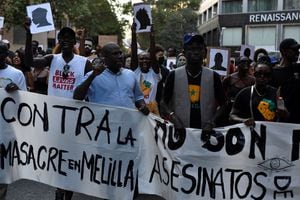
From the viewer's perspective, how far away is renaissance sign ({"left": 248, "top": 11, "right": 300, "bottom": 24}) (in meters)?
47.2

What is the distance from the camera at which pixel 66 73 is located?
5520 mm

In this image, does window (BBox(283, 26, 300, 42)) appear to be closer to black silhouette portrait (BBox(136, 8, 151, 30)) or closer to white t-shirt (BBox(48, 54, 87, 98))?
black silhouette portrait (BBox(136, 8, 151, 30))

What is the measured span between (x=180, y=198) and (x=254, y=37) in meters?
47.3

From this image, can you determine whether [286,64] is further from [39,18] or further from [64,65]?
[39,18]

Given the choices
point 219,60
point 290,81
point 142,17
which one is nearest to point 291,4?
point 219,60

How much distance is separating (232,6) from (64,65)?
52.1 metres

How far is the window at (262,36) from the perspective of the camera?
49125mm

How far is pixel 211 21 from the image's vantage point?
65.2m

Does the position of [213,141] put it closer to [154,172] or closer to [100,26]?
[154,172]

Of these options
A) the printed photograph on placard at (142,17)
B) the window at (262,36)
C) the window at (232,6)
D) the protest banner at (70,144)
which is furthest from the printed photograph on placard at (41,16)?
the window at (232,6)

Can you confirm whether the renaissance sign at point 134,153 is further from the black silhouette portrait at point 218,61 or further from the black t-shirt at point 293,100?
the black silhouette portrait at point 218,61

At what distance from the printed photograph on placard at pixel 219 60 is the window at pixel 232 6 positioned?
1768 inches

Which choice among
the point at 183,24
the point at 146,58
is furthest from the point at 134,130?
the point at 183,24

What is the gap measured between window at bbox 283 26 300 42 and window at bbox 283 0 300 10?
188cm
